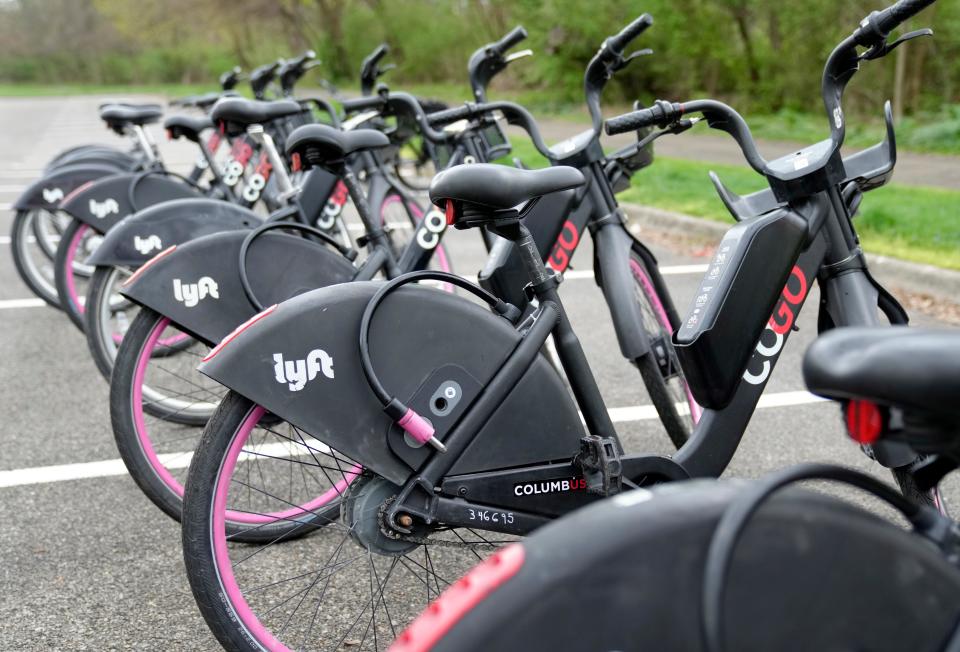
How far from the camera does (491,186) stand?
93.9 inches

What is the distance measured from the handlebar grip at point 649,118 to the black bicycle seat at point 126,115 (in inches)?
181

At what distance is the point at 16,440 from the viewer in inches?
171

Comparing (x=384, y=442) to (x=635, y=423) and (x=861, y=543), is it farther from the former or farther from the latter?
(x=635, y=423)

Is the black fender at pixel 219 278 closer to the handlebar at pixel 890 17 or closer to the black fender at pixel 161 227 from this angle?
the black fender at pixel 161 227

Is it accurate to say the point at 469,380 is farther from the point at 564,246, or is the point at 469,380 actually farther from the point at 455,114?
the point at 455,114

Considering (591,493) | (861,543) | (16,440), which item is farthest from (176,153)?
(861,543)

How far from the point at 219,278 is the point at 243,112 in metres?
1.43

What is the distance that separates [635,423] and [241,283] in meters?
1.76

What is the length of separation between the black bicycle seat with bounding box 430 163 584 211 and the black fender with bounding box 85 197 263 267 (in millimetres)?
2008

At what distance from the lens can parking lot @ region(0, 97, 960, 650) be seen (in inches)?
113

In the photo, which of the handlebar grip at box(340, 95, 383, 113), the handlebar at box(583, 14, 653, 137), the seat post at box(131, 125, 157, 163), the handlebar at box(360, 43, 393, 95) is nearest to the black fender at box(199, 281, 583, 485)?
the handlebar at box(583, 14, 653, 137)

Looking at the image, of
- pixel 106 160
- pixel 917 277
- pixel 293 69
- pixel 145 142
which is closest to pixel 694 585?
pixel 917 277

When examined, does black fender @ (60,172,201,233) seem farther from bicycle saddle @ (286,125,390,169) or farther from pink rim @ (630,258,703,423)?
pink rim @ (630,258,703,423)

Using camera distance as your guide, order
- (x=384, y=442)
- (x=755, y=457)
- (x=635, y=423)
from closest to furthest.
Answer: (x=384, y=442) < (x=755, y=457) < (x=635, y=423)
